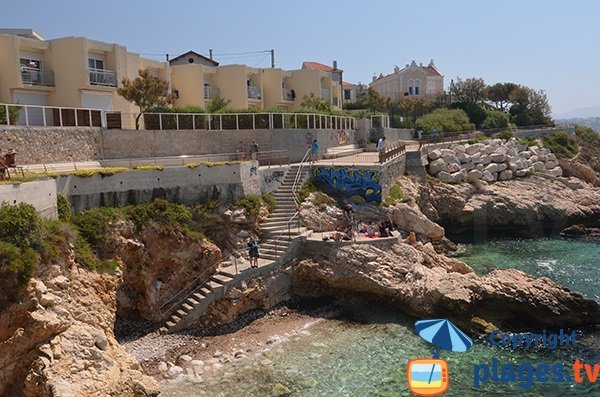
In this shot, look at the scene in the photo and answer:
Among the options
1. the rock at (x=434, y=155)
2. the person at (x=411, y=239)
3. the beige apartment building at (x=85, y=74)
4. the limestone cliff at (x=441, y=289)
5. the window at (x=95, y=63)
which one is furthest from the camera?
the rock at (x=434, y=155)

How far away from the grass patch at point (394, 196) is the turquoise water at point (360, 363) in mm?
8253

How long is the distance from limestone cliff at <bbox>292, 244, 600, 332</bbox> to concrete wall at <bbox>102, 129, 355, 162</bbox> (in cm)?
1080

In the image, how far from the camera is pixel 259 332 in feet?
66.9

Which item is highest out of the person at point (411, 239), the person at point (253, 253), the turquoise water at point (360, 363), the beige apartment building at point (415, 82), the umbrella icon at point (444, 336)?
the beige apartment building at point (415, 82)

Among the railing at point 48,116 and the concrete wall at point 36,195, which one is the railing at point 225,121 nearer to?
the railing at point 48,116

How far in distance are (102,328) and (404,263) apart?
14079mm

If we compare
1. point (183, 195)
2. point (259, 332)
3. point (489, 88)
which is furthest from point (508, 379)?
point (489, 88)

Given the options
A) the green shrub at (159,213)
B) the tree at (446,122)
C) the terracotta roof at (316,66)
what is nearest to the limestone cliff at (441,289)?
the green shrub at (159,213)

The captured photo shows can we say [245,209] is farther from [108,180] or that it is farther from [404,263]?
[404,263]

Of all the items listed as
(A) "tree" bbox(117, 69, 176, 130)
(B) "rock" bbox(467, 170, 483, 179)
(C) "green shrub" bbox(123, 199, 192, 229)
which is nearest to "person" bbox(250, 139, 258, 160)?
(A) "tree" bbox(117, 69, 176, 130)

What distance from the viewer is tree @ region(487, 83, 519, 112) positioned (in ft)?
242

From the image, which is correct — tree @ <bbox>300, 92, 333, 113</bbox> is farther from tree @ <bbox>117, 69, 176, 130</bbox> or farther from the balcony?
tree @ <bbox>117, 69, 176, 130</bbox>

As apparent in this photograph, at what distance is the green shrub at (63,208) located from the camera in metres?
18.7

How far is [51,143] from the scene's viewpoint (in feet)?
78.2
